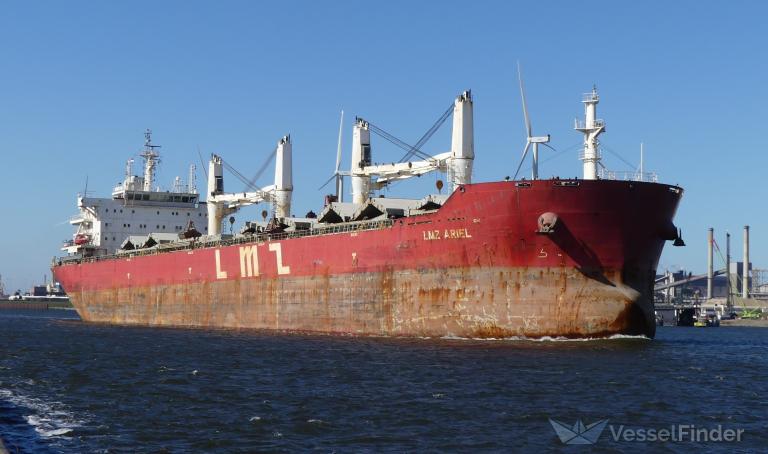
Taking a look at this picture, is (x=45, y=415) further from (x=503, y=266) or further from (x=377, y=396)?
(x=503, y=266)

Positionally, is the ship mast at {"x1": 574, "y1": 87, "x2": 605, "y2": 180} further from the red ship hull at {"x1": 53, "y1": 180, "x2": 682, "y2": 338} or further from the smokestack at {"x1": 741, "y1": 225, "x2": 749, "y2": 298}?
the smokestack at {"x1": 741, "y1": 225, "x2": 749, "y2": 298}

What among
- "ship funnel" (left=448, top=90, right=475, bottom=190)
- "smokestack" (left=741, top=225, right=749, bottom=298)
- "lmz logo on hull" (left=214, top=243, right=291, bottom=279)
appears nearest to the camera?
"ship funnel" (left=448, top=90, right=475, bottom=190)

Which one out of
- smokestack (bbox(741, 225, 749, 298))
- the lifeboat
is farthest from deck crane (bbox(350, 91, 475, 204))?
smokestack (bbox(741, 225, 749, 298))

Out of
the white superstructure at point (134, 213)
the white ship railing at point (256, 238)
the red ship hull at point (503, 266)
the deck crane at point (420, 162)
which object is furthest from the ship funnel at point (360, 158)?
the white superstructure at point (134, 213)

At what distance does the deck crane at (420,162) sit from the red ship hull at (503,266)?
307 cm

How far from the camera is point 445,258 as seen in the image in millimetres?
28984

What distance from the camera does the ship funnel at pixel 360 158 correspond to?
38.9 metres

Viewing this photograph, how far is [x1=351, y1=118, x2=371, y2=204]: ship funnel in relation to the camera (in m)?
38.9

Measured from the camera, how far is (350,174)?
3950 cm

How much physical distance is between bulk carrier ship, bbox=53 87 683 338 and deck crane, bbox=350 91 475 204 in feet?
0.18

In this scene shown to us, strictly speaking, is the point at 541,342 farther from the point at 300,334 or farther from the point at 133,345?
the point at 133,345

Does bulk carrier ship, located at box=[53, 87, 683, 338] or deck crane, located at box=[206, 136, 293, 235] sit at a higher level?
deck crane, located at box=[206, 136, 293, 235]

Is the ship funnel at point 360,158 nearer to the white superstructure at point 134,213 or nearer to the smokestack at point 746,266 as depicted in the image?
the white superstructure at point 134,213

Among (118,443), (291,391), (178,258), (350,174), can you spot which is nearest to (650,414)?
(291,391)
